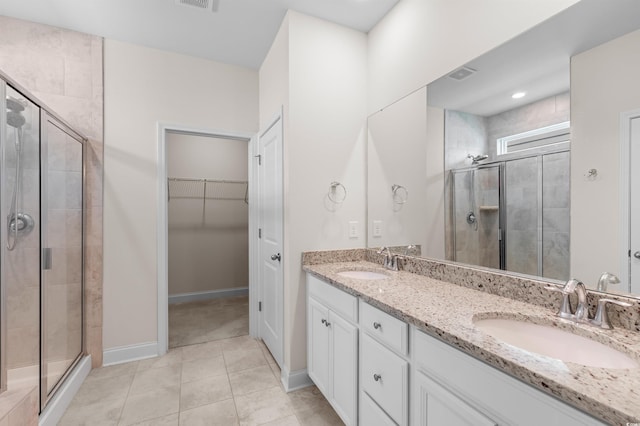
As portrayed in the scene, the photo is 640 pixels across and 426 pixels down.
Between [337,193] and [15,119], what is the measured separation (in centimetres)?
195

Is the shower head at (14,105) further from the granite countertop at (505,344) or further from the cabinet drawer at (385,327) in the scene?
the cabinet drawer at (385,327)

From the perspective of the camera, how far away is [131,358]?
246 cm

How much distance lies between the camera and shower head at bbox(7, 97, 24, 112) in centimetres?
147

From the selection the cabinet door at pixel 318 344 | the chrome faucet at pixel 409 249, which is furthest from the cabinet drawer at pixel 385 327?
the chrome faucet at pixel 409 249

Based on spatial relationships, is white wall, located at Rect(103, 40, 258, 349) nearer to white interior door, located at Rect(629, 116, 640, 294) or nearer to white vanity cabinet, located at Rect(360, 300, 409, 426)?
white vanity cabinet, located at Rect(360, 300, 409, 426)

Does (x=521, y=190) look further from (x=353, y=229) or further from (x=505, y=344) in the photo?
(x=353, y=229)

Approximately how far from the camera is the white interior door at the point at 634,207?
0.93 m

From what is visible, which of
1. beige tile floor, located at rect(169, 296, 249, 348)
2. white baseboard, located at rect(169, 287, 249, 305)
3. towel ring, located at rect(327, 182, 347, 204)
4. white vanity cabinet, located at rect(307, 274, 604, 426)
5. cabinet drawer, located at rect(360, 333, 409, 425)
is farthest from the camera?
white baseboard, located at rect(169, 287, 249, 305)

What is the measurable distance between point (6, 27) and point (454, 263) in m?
3.62

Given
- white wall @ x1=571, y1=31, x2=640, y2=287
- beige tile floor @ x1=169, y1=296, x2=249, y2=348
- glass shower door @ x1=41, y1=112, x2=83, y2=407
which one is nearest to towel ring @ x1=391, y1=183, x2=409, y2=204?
white wall @ x1=571, y1=31, x2=640, y2=287

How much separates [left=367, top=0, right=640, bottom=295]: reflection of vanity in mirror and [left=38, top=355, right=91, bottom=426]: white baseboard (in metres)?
2.44

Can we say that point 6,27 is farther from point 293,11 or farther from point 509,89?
point 509,89

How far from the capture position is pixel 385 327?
4.08 ft

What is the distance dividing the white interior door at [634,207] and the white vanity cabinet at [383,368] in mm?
774
